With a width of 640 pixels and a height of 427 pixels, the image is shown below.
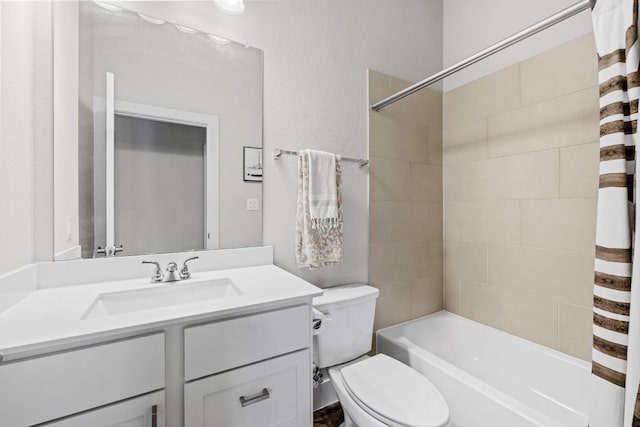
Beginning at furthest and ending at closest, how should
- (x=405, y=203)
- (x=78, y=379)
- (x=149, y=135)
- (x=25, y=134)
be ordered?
(x=405, y=203) < (x=149, y=135) < (x=25, y=134) < (x=78, y=379)

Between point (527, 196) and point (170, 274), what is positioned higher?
point (527, 196)

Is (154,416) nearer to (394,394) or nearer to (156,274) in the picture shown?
(156,274)

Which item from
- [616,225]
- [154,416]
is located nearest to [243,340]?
[154,416]

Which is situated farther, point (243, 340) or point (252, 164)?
point (252, 164)

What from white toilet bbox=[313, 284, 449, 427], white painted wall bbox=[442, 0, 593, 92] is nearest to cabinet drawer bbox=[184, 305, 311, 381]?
white toilet bbox=[313, 284, 449, 427]

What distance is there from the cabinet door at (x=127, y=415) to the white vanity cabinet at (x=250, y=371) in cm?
7

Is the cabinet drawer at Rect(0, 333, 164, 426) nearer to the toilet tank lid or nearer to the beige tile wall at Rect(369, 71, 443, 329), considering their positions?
the toilet tank lid

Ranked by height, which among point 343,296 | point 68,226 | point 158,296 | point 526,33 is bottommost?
point 343,296

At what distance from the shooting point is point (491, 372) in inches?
68.1

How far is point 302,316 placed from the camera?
0.97 m

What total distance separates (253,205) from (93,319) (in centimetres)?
82

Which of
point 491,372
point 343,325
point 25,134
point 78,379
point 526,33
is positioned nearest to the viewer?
point 78,379

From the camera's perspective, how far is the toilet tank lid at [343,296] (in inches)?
54.4

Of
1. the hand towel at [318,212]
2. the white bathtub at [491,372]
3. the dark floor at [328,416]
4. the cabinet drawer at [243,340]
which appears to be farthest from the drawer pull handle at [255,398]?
the white bathtub at [491,372]
